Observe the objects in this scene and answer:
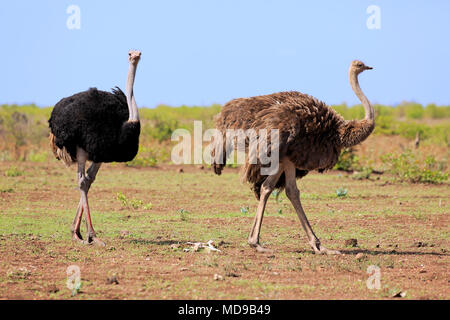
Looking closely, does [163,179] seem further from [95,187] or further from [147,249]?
[147,249]

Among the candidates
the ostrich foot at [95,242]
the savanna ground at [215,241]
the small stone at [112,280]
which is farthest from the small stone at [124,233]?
the small stone at [112,280]

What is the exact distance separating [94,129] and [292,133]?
7.02 ft

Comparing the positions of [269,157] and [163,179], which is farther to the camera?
[163,179]

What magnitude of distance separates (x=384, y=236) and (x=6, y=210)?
551 cm

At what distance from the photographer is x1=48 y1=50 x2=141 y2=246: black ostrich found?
7.67m

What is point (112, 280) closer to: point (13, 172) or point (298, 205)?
point (298, 205)

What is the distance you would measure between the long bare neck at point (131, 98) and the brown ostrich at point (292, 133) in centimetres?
90

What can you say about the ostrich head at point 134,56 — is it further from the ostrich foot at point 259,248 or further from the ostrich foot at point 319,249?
the ostrich foot at point 319,249

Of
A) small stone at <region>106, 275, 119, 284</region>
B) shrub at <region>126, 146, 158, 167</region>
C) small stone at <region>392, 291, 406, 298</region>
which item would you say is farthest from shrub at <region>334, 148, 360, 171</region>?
small stone at <region>106, 275, 119, 284</region>

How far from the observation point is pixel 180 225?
9.52m

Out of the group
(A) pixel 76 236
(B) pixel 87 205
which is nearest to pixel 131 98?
(B) pixel 87 205

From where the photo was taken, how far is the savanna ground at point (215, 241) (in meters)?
5.89

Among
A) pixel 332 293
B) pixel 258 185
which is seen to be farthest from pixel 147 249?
pixel 332 293

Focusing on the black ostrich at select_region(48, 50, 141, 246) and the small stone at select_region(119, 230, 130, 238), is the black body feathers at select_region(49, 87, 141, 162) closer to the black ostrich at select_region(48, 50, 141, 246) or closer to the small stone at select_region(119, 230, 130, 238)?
the black ostrich at select_region(48, 50, 141, 246)
